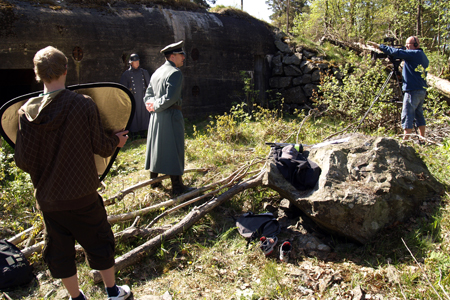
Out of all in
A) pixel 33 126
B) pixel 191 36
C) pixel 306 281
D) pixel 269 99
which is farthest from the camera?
pixel 269 99

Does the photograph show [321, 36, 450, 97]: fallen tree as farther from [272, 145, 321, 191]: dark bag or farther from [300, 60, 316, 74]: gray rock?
[272, 145, 321, 191]: dark bag

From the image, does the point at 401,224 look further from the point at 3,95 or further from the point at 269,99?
the point at 3,95

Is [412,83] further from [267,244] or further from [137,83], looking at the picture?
[137,83]

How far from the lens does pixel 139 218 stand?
3.79 m

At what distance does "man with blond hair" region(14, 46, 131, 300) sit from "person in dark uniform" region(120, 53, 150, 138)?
5.04 metres

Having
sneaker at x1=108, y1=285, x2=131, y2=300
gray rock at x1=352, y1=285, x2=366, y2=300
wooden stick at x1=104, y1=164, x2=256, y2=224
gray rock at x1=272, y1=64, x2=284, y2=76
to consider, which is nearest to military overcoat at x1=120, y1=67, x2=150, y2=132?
wooden stick at x1=104, y1=164, x2=256, y2=224

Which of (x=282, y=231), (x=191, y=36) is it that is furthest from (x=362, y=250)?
(x=191, y=36)

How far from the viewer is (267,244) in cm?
322

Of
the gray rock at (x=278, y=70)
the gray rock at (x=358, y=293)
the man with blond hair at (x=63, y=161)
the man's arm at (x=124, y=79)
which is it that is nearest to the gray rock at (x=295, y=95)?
the gray rock at (x=278, y=70)

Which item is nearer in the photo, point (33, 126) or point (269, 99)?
point (33, 126)

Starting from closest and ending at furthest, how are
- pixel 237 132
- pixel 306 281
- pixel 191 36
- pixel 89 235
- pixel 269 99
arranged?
pixel 89 235 → pixel 306 281 → pixel 237 132 → pixel 191 36 → pixel 269 99

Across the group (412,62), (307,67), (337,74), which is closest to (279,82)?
(307,67)

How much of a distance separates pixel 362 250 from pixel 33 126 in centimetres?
301

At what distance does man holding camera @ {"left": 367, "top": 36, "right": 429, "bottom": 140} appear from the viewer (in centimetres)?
542
